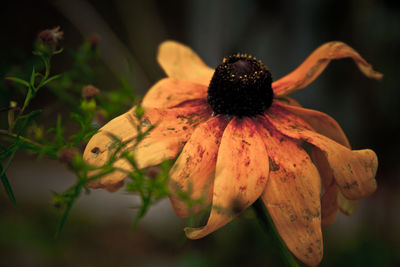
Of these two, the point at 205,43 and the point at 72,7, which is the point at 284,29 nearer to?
the point at 205,43

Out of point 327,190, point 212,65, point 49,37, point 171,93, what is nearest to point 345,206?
point 327,190

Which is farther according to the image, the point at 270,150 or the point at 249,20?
the point at 249,20

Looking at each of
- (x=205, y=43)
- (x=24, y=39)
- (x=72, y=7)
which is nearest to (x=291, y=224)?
(x=72, y=7)

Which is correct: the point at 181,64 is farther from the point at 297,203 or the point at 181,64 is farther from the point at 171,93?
the point at 297,203

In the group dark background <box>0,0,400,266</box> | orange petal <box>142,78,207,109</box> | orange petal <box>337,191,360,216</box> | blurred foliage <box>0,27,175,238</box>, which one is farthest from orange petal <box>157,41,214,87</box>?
dark background <box>0,0,400,266</box>

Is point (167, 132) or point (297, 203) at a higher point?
point (167, 132)

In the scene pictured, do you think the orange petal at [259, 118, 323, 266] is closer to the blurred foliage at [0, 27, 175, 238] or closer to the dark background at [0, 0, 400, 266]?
the blurred foliage at [0, 27, 175, 238]
